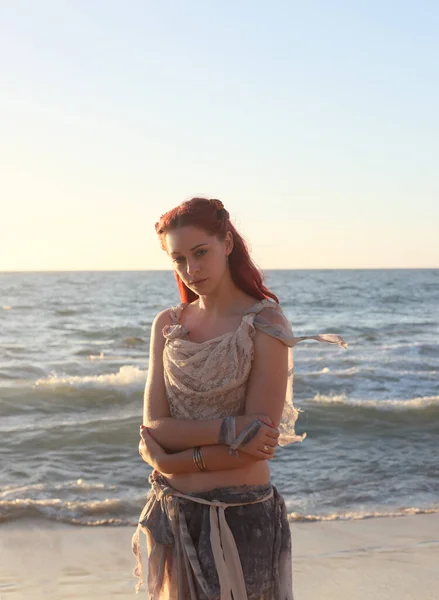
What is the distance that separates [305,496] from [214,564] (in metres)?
4.47

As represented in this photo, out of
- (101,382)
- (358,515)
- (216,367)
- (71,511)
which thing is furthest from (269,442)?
(101,382)

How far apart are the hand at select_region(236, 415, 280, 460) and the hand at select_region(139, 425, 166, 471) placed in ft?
0.90

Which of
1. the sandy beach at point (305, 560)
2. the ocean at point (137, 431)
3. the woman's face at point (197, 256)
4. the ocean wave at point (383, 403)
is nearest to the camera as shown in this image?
the woman's face at point (197, 256)

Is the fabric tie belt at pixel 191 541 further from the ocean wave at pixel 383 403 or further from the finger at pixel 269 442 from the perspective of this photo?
the ocean wave at pixel 383 403

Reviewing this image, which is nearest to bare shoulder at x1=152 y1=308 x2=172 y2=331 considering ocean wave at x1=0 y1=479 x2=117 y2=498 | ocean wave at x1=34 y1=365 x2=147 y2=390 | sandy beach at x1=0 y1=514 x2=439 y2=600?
sandy beach at x1=0 y1=514 x2=439 y2=600

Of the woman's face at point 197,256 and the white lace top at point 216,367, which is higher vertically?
the woman's face at point 197,256

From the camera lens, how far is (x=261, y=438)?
232cm

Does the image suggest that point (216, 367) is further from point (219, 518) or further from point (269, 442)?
point (219, 518)

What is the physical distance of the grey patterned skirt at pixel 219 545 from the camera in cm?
235

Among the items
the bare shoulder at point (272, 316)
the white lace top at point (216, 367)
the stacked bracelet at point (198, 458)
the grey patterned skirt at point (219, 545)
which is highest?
the bare shoulder at point (272, 316)

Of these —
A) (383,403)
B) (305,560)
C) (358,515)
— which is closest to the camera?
→ (305,560)

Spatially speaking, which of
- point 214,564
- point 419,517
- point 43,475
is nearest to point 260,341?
point 214,564

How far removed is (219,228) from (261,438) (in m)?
0.65

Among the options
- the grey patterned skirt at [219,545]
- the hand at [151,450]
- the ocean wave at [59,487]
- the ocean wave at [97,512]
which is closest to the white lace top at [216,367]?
the hand at [151,450]
